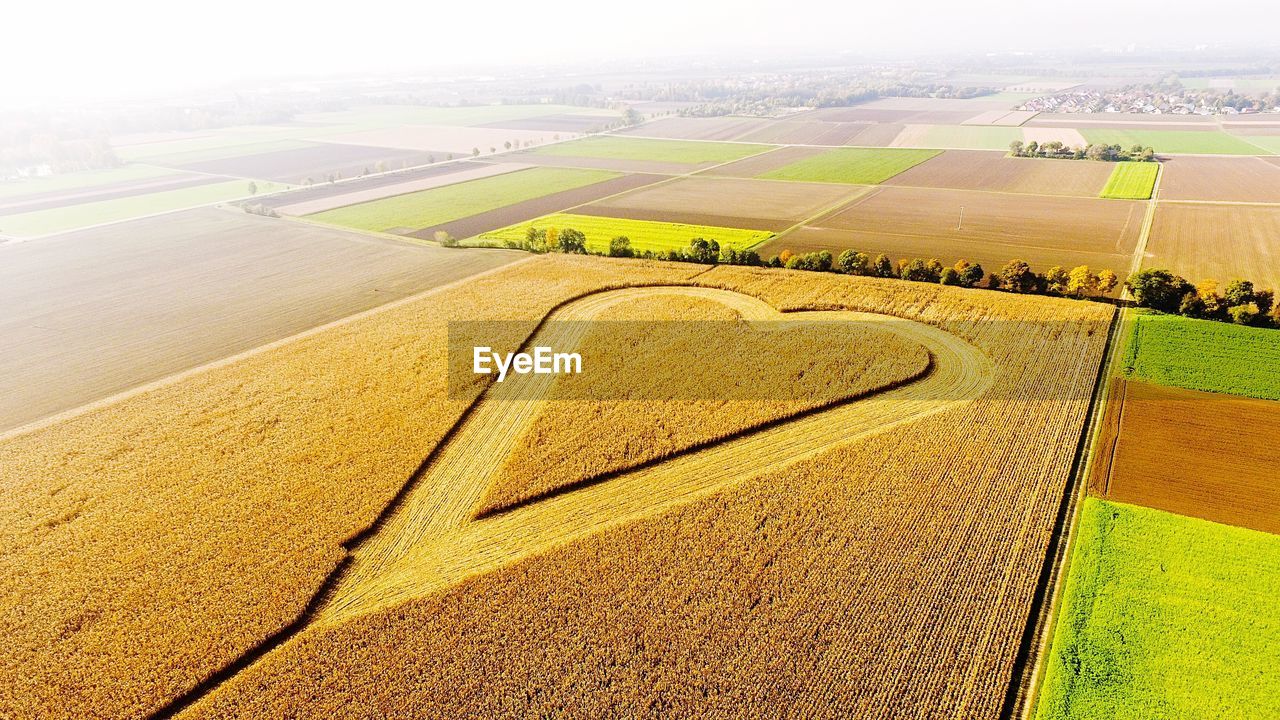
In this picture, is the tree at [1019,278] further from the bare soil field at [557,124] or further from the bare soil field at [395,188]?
the bare soil field at [557,124]

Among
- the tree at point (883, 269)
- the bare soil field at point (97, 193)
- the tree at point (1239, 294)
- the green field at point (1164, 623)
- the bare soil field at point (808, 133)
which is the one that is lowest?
the green field at point (1164, 623)

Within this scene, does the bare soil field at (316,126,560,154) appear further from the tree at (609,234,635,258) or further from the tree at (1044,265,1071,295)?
the tree at (1044,265,1071,295)

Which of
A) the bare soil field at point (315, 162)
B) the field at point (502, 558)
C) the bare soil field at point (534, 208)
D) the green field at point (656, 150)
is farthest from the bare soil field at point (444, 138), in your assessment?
the field at point (502, 558)

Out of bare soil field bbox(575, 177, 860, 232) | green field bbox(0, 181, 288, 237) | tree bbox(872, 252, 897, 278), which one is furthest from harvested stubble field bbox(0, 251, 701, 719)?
green field bbox(0, 181, 288, 237)

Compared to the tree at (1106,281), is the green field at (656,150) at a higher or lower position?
higher

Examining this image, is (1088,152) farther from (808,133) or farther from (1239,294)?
(1239,294)

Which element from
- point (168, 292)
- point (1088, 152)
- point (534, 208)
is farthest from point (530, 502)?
point (1088, 152)
